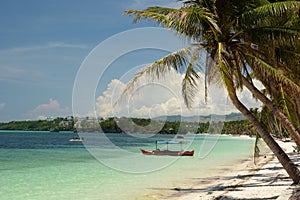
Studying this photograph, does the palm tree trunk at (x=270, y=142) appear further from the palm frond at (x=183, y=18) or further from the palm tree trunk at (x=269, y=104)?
the palm frond at (x=183, y=18)

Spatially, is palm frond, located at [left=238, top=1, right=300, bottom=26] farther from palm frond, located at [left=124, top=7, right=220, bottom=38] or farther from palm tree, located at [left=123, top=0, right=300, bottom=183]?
palm frond, located at [left=124, top=7, right=220, bottom=38]

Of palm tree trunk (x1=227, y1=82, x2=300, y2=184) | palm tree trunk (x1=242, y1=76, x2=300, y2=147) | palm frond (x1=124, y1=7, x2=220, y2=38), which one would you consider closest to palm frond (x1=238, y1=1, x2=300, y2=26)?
palm frond (x1=124, y1=7, x2=220, y2=38)

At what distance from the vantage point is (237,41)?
8.18m

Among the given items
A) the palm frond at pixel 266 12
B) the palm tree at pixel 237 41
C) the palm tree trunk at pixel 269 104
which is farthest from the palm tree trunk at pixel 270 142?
the palm frond at pixel 266 12

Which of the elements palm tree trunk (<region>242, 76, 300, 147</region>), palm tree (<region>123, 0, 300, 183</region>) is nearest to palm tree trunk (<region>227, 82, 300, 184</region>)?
palm tree (<region>123, 0, 300, 183</region>)

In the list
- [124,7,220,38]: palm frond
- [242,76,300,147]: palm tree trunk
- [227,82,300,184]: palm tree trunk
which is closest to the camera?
[124,7,220,38]: palm frond

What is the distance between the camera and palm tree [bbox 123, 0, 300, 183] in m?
7.38

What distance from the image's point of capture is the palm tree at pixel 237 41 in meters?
7.38

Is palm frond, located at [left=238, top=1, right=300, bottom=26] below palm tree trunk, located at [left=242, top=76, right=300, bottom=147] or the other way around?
the other way around

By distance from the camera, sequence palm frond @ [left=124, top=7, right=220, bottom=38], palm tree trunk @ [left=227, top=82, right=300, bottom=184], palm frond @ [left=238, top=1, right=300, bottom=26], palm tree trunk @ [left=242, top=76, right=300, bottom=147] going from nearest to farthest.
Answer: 1. palm frond @ [left=238, top=1, right=300, bottom=26]
2. palm frond @ [left=124, top=7, right=220, bottom=38]
3. palm tree trunk @ [left=227, top=82, right=300, bottom=184]
4. palm tree trunk @ [left=242, top=76, right=300, bottom=147]

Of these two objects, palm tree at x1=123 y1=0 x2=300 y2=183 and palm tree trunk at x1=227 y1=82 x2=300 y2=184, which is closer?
palm tree at x1=123 y1=0 x2=300 y2=183

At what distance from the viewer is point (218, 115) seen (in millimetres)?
10141

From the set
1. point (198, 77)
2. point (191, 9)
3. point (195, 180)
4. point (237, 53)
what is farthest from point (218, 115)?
point (195, 180)

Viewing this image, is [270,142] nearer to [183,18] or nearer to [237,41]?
[237,41]
